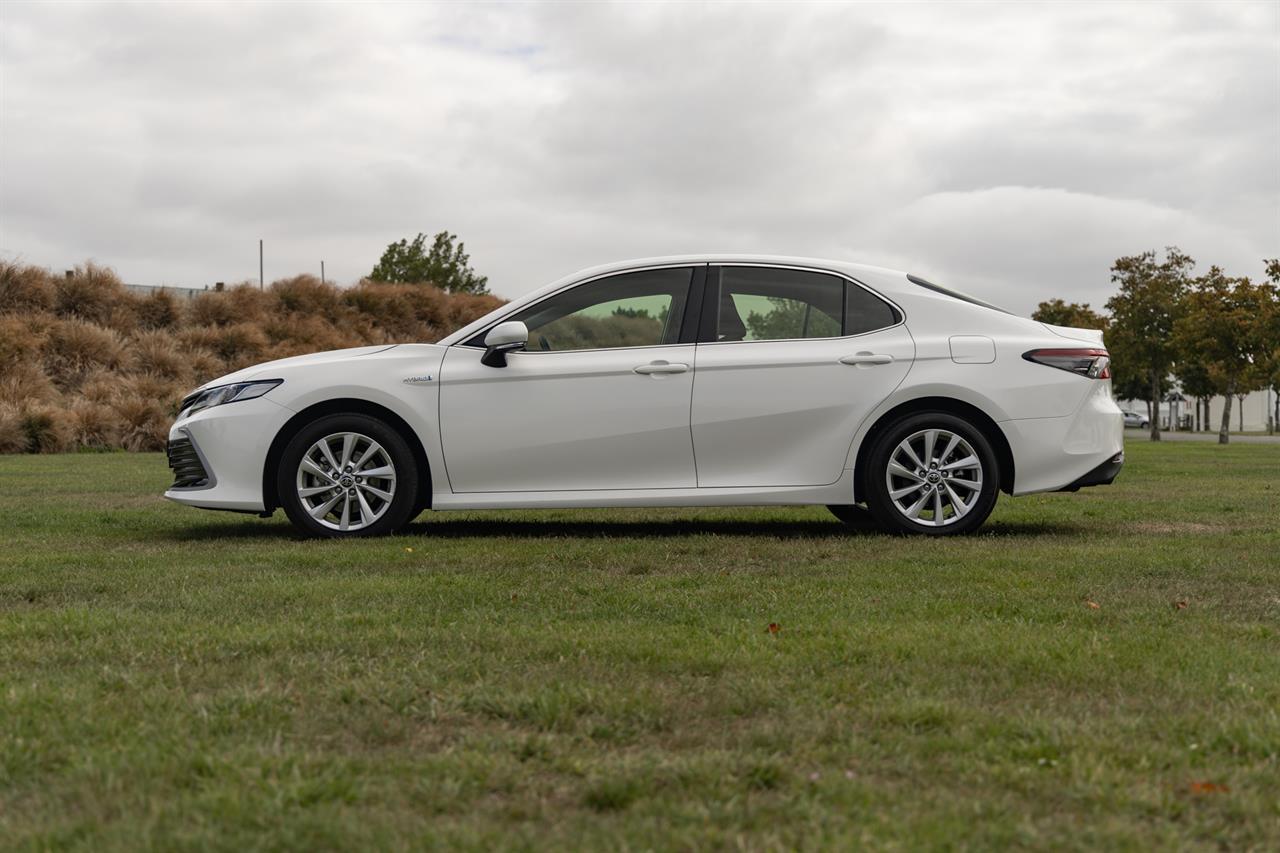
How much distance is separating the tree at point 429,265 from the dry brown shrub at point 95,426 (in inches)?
916

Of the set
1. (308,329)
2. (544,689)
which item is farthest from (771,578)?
(308,329)

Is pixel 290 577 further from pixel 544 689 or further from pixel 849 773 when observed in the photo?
pixel 849 773

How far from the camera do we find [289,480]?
7.79 meters

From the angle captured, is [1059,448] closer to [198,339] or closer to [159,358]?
[159,358]

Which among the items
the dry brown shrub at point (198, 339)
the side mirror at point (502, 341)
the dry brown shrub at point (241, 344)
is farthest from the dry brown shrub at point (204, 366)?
the side mirror at point (502, 341)

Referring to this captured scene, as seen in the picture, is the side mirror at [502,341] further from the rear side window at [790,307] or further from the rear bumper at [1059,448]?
the rear bumper at [1059,448]

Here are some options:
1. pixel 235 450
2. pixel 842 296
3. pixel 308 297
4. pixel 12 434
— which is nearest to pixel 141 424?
pixel 12 434

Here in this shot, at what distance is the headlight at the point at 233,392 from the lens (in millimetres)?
7941

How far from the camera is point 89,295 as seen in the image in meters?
25.7

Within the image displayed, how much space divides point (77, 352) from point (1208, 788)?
23726mm

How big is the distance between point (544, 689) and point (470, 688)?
0.21 metres

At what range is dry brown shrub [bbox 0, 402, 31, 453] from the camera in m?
19.9

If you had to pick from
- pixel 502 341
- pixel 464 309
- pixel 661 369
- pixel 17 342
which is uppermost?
pixel 464 309

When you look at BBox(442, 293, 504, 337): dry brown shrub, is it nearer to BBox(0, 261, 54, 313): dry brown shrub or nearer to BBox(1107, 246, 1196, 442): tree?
BBox(0, 261, 54, 313): dry brown shrub
